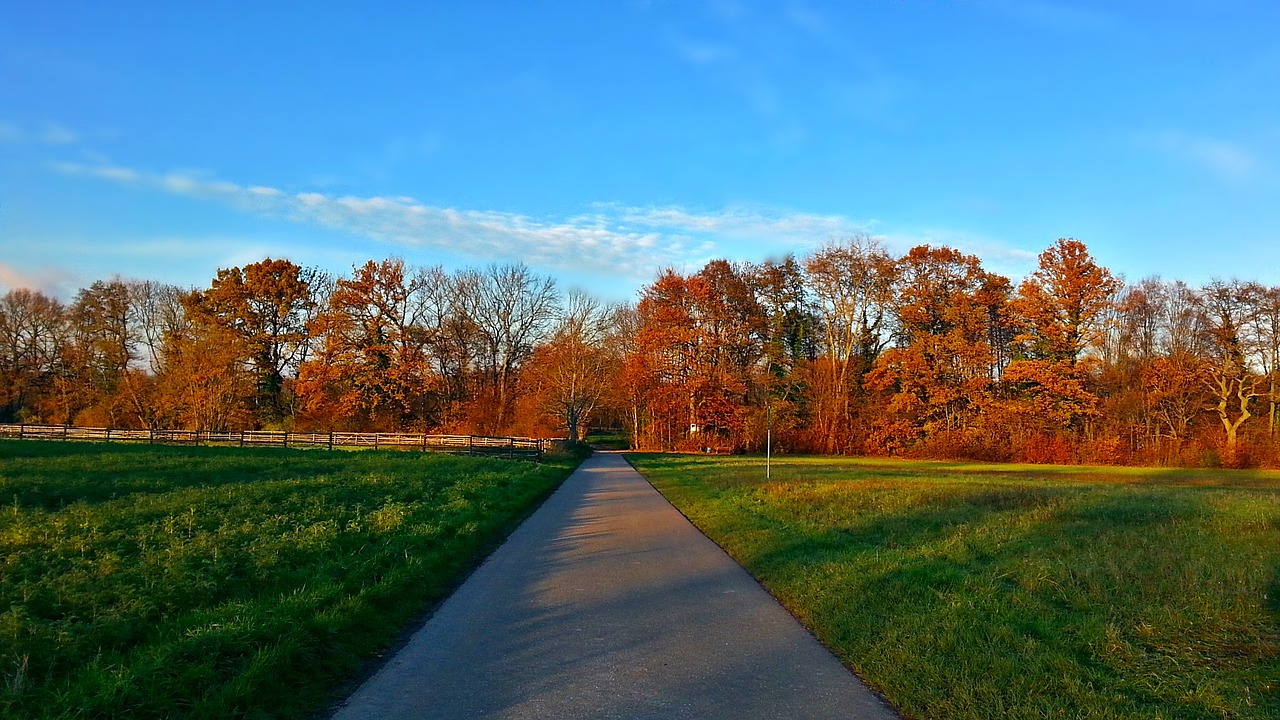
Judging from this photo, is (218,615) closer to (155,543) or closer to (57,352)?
(155,543)

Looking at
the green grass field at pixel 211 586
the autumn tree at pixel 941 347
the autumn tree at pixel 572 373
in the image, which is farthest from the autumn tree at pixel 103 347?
the autumn tree at pixel 941 347

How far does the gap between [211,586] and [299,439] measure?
128ft

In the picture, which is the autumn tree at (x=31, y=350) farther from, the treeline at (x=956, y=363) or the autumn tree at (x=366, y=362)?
the treeline at (x=956, y=363)

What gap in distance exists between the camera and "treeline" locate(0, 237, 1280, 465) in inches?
1758

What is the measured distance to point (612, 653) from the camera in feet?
19.0

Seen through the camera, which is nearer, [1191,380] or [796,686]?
[796,686]

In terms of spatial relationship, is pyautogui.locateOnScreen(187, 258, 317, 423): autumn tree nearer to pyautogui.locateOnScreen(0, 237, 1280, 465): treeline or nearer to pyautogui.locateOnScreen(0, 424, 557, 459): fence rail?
pyautogui.locateOnScreen(0, 237, 1280, 465): treeline

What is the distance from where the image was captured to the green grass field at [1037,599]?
16.2 ft

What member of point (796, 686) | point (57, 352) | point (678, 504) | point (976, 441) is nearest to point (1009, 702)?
point (796, 686)

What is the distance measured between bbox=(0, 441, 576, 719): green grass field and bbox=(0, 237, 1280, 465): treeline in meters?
33.5

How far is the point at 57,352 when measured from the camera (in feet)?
172

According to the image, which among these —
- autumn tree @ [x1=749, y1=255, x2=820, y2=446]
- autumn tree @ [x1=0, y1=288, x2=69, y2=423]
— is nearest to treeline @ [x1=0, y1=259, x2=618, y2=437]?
autumn tree @ [x1=0, y1=288, x2=69, y2=423]

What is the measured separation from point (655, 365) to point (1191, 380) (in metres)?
30.9

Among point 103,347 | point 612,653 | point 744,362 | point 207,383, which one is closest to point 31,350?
point 103,347
